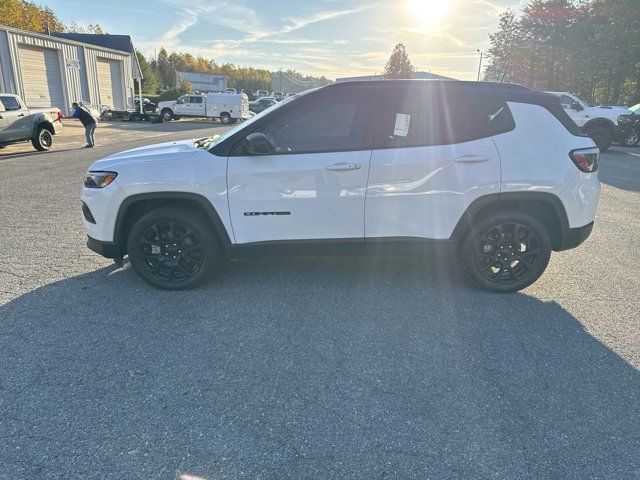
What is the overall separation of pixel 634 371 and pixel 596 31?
36.5 metres

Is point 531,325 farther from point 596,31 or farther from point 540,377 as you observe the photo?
point 596,31

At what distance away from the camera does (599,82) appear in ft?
123

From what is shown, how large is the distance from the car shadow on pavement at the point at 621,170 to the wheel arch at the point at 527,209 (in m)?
7.11

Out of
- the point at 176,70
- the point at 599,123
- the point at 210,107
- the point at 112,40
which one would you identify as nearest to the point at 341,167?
the point at 599,123

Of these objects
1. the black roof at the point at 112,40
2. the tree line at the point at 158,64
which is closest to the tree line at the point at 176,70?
the tree line at the point at 158,64

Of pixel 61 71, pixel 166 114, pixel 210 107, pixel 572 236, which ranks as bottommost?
pixel 572 236

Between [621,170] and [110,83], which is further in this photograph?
[110,83]

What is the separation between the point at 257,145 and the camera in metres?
3.48

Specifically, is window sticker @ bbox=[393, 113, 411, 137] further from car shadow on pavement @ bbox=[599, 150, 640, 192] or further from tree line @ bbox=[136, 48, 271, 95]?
tree line @ bbox=[136, 48, 271, 95]

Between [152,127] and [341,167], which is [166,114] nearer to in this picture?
[152,127]

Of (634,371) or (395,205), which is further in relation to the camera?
(395,205)

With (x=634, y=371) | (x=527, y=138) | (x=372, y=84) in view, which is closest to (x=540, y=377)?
(x=634, y=371)

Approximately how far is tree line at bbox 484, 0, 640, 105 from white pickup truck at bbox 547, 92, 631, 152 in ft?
44.3

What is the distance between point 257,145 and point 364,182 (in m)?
0.93
